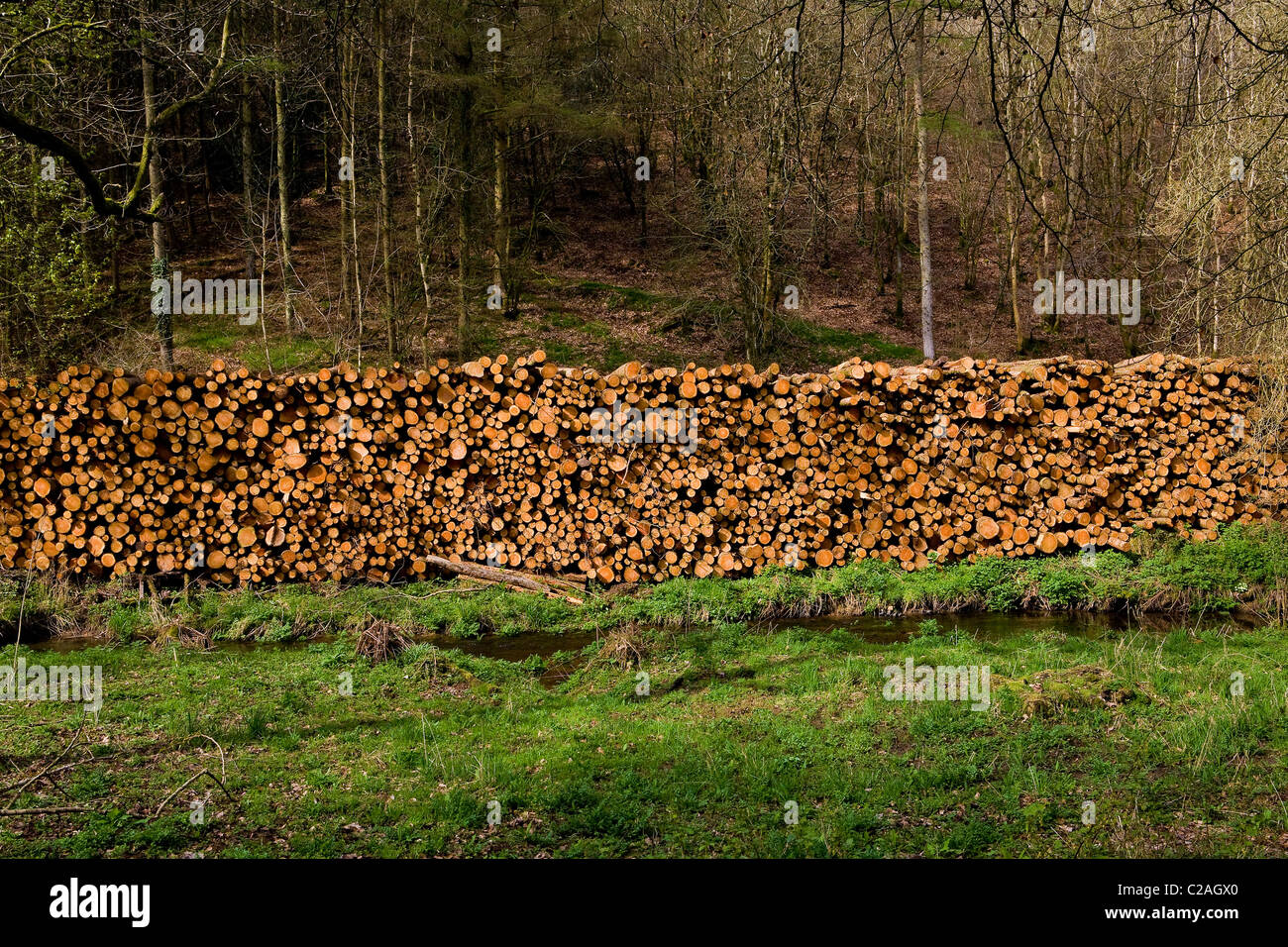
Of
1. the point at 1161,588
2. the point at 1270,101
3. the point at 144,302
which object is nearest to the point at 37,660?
the point at 1161,588

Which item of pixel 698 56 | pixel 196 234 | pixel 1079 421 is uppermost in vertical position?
pixel 698 56

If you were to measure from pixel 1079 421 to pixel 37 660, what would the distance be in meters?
9.70

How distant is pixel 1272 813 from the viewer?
13.9ft

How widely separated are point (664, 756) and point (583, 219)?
2359cm

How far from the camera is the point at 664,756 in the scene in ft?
16.9

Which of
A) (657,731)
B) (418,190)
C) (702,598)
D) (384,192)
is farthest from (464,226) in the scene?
(657,731)

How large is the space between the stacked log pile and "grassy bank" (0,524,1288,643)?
1.15 ft

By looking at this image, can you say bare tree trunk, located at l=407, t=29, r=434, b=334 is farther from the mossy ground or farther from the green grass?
the mossy ground

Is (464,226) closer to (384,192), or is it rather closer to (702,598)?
(384,192)

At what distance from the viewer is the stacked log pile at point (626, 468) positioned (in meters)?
9.02

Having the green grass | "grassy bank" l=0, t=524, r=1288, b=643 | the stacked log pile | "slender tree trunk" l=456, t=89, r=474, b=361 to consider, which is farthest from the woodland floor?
"grassy bank" l=0, t=524, r=1288, b=643

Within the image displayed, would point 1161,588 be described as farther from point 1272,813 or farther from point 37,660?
point 37,660

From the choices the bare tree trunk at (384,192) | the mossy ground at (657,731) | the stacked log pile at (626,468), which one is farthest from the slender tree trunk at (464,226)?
the mossy ground at (657,731)

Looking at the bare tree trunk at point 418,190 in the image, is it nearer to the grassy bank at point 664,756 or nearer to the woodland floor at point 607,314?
the woodland floor at point 607,314
